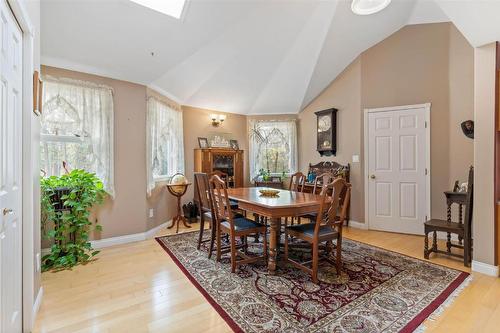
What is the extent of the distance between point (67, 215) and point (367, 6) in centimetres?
454

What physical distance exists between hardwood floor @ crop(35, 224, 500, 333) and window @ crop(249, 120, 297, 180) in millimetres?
3188

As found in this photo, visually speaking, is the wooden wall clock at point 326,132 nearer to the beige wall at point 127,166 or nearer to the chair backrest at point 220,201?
the chair backrest at point 220,201

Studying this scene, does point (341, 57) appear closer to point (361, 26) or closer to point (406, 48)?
point (361, 26)

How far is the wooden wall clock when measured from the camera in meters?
4.72

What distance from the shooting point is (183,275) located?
2531 mm

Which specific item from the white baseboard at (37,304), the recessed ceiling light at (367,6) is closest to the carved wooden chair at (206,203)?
the white baseboard at (37,304)

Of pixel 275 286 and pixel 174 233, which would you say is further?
pixel 174 233

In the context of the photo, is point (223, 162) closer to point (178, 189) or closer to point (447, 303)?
point (178, 189)

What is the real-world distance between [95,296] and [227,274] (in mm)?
1152

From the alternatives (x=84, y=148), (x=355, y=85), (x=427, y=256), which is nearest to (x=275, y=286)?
(x=427, y=256)

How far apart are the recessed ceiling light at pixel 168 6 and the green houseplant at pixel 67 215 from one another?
2.00 metres

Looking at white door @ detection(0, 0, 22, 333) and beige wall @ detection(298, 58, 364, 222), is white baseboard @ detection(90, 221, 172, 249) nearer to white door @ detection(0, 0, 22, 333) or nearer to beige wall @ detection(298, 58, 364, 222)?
white door @ detection(0, 0, 22, 333)

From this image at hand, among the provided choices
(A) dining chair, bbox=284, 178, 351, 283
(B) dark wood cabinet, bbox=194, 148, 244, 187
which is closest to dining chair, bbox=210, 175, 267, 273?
(A) dining chair, bbox=284, 178, 351, 283

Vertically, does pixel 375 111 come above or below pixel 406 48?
below
